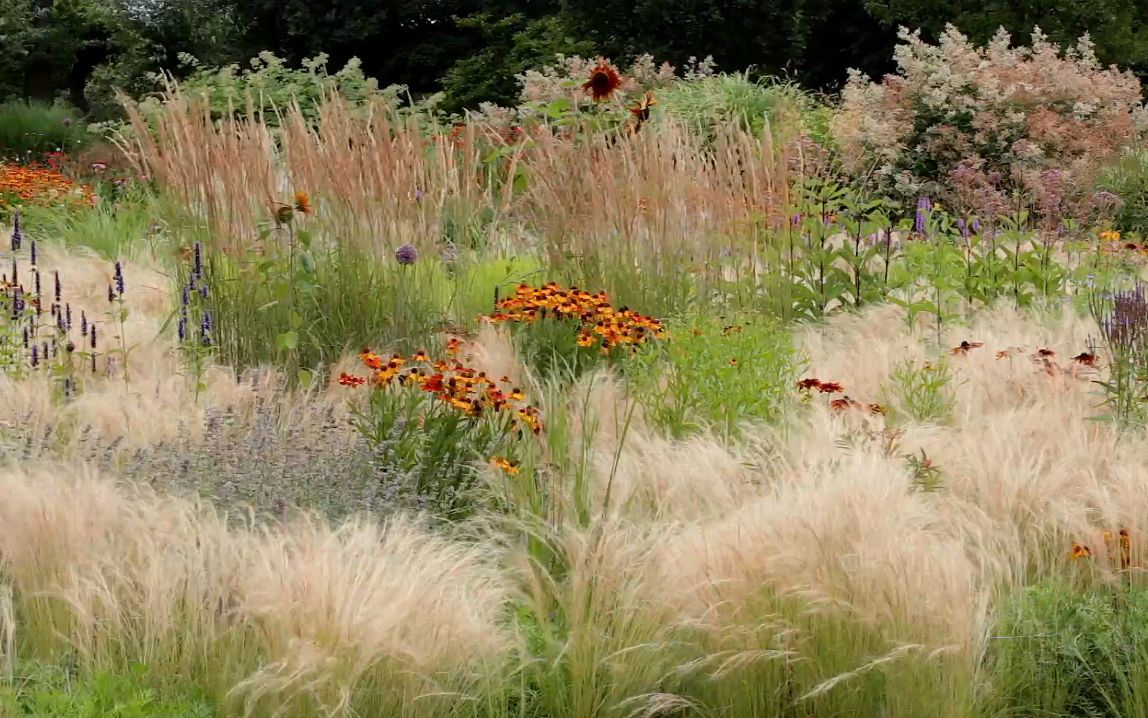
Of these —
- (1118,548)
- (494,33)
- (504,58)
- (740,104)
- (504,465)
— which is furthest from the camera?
(494,33)

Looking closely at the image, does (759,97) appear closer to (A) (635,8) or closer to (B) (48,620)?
(A) (635,8)

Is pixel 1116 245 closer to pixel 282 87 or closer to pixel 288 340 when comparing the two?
pixel 288 340

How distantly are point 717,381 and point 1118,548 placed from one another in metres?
1.49

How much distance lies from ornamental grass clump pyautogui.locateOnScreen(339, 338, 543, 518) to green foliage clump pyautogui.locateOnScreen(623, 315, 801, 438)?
0.67m

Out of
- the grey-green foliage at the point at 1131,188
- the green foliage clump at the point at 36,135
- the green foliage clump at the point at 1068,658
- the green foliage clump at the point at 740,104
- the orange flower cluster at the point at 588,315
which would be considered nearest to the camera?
the green foliage clump at the point at 1068,658

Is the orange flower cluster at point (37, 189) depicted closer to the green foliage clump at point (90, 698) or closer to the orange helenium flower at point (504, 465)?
the orange helenium flower at point (504, 465)

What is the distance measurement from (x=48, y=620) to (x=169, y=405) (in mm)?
1684

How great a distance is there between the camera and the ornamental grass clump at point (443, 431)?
11.8ft

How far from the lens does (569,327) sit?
5.17 meters

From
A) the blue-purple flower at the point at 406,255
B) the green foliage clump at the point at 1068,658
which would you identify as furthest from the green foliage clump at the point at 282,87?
the green foliage clump at the point at 1068,658

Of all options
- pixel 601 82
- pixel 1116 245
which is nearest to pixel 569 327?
pixel 601 82

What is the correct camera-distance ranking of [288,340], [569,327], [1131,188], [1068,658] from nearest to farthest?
[1068,658]
[288,340]
[569,327]
[1131,188]

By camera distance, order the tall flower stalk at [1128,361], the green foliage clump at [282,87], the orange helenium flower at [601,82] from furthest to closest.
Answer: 1. the green foliage clump at [282,87]
2. the orange helenium flower at [601,82]
3. the tall flower stalk at [1128,361]

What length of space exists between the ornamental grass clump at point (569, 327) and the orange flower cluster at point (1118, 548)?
1806 mm
